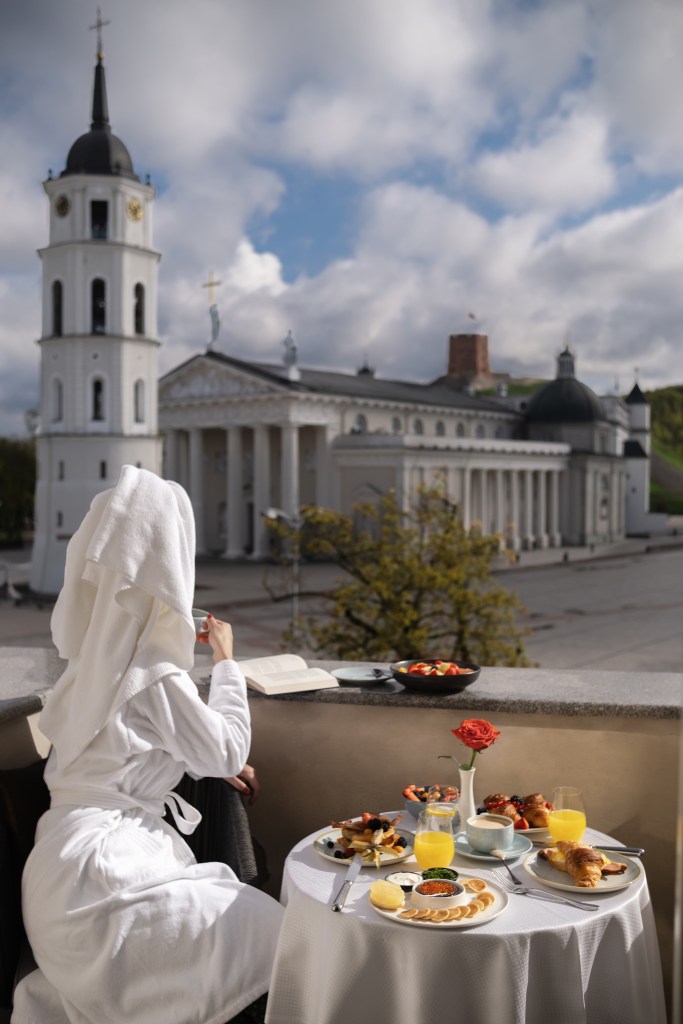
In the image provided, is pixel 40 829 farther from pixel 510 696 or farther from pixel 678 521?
pixel 678 521

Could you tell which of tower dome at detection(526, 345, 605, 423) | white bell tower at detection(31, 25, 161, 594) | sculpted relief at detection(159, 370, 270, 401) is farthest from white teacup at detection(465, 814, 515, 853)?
tower dome at detection(526, 345, 605, 423)

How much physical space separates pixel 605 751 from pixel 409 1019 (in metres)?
1.70

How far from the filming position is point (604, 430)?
67.7 metres

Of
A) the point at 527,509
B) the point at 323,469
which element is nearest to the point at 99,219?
the point at 323,469

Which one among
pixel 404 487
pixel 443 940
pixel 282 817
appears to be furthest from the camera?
pixel 404 487

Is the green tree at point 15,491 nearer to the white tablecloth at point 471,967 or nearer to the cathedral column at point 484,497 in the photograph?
the cathedral column at point 484,497

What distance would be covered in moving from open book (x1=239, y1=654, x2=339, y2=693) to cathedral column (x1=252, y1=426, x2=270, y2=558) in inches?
1811

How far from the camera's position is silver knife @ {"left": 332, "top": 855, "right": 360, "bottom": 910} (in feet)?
8.92

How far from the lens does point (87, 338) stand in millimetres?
40781

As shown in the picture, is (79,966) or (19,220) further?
(19,220)

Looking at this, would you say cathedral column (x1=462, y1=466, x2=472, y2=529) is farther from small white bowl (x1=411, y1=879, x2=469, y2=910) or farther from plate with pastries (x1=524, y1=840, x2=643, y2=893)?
small white bowl (x1=411, y1=879, x2=469, y2=910)

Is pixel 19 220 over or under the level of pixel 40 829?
over

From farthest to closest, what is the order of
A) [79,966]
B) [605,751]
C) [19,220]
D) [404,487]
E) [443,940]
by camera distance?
1. [19,220]
2. [404,487]
3. [605,751]
4. [79,966]
5. [443,940]

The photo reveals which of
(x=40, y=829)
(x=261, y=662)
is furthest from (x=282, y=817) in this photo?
(x=40, y=829)
